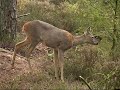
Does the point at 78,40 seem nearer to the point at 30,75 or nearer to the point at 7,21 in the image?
the point at 30,75

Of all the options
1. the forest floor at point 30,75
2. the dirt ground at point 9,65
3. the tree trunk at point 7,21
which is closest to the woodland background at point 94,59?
the forest floor at point 30,75

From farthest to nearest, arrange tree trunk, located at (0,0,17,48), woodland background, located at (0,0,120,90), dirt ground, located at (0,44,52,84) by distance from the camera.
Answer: tree trunk, located at (0,0,17,48), dirt ground, located at (0,44,52,84), woodland background, located at (0,0,120,90)

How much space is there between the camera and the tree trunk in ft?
42.6

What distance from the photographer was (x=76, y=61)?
36.3 feet

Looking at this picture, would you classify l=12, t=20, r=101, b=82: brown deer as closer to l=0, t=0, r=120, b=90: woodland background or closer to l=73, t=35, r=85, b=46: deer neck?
l=73, t=35, r=85, b=46: deer neck

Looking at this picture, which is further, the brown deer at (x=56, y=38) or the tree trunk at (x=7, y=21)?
the tree trunk at (x=7, y=21)

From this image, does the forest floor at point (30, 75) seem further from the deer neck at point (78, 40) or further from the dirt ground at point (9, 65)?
the deer neck at point (78, 40)

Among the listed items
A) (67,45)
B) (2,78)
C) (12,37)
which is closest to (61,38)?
(67,45)

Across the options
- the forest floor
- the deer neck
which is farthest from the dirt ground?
the deer neck

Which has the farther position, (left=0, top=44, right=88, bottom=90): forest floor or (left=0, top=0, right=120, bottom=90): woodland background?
(left=0, top=44, right=88, bottom=90): forest floor

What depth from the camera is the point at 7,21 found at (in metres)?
13.0

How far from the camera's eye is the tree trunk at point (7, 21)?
42.6 feet

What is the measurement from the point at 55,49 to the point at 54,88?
1933 millimetres

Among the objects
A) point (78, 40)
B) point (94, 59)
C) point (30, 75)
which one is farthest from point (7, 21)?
point (94, 59)
